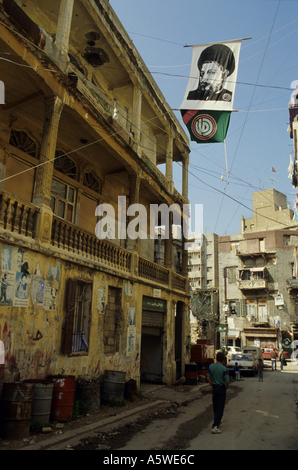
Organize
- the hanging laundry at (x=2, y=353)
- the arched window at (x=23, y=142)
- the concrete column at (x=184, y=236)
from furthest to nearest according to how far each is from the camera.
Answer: the concrete column at (x=184, y=236) < the arched window at (x=23, y=142) < the hanging laundry at (x=2, y=353)

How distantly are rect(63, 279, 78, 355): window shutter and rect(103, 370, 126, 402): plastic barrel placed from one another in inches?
70.4

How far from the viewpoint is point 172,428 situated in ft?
26.0

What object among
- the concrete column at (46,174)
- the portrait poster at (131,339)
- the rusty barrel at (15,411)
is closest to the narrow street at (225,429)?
the rusty barrel at (15,411)

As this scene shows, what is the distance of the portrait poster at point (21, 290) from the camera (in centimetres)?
735

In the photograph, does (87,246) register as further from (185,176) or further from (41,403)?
(185,176)

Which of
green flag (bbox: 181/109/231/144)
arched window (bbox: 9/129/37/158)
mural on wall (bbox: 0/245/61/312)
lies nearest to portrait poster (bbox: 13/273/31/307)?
mural on wall (bbox: 0/245/61/312)

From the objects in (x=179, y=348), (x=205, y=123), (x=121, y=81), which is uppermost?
(x=121, y=81)

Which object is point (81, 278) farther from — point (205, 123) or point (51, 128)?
point (205, 123)

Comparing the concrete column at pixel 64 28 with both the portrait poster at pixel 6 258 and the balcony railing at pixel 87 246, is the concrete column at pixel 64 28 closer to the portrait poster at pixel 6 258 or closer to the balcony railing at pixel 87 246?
the balcony railing at pixel 87 246

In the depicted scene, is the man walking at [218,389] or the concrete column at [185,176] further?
the concrete column at [185,176]

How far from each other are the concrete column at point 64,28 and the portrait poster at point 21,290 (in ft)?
20.1

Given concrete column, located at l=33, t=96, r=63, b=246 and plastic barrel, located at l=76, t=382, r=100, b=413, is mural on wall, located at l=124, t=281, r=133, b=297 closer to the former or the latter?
plastic barrel, located at l=76, t=382, r=100, b=413
